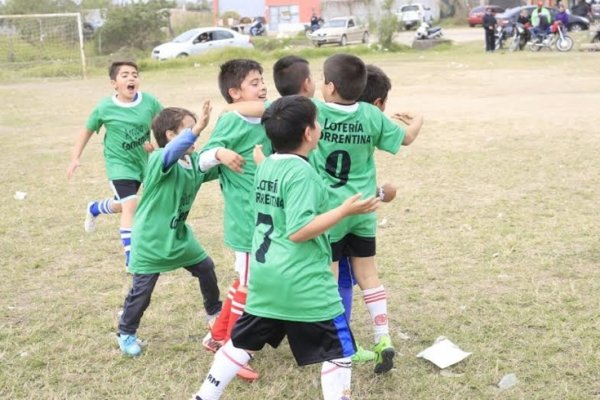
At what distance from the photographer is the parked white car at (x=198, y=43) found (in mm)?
27766

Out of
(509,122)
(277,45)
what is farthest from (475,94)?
(277,45)

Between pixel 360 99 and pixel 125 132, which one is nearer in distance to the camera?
pixel 360 99

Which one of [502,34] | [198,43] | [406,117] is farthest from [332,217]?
[198,43]

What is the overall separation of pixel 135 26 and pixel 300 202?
35384mm

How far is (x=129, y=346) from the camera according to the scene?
379cm

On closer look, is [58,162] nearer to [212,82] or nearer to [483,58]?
[212,82]

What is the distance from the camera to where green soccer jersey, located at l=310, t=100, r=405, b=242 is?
135 inches

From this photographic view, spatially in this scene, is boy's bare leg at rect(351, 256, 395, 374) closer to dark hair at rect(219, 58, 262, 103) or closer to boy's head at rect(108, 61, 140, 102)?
dark hair at rect(219, 58, 262, 103)

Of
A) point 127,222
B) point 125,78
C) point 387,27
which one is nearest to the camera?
point 125,78

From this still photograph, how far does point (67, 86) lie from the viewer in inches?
826

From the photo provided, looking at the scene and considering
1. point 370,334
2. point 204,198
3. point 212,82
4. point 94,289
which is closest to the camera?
point 370,334

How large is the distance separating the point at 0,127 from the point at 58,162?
169 inches

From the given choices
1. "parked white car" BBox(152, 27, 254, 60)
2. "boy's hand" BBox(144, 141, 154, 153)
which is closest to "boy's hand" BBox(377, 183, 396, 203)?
"boy's hand" BBox(144, 141, 154, 153)

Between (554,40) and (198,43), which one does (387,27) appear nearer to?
(554,40)
